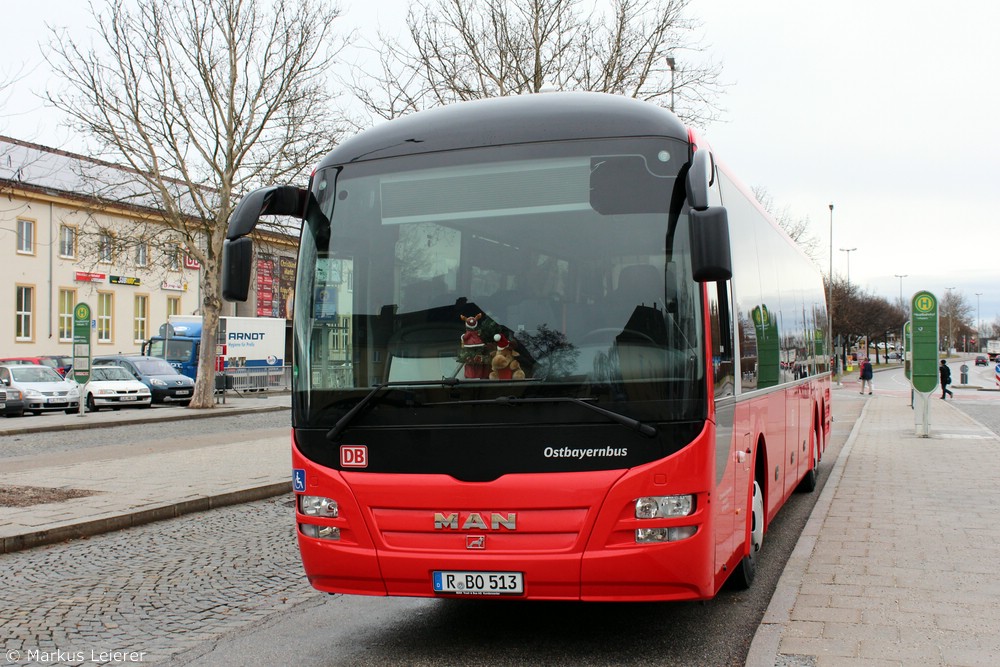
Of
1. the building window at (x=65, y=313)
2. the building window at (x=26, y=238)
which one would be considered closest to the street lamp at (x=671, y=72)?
the building window at (x=26, y=238)

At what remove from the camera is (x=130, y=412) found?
29109 mm

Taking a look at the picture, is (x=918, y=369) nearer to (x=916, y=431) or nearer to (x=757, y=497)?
(x=916, y=431)

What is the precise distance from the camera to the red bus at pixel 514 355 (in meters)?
4.98

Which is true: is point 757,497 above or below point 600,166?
below

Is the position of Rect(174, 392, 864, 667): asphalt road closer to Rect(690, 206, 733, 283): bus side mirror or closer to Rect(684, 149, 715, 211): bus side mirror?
Rect(690, 206, 733, 283): bus side mirror

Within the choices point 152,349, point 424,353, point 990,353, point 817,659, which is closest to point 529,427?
point 424,353

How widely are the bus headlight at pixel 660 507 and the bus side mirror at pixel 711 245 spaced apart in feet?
3.58

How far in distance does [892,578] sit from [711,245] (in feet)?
10.6

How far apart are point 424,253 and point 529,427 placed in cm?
112

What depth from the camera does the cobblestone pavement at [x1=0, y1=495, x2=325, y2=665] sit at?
568cm

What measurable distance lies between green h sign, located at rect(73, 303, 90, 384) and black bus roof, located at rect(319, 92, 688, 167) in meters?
21.6

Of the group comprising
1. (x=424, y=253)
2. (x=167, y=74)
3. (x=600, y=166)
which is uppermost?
(x=167, y=74)

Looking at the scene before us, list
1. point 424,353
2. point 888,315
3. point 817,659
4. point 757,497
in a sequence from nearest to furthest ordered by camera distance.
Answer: point 817,659, point 424,353, point 757,497, point 888,315

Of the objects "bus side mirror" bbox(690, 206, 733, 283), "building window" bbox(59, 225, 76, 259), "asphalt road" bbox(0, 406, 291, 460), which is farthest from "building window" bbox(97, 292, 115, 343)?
"bus side mirror" bbox(690, 206, 733, 283)
